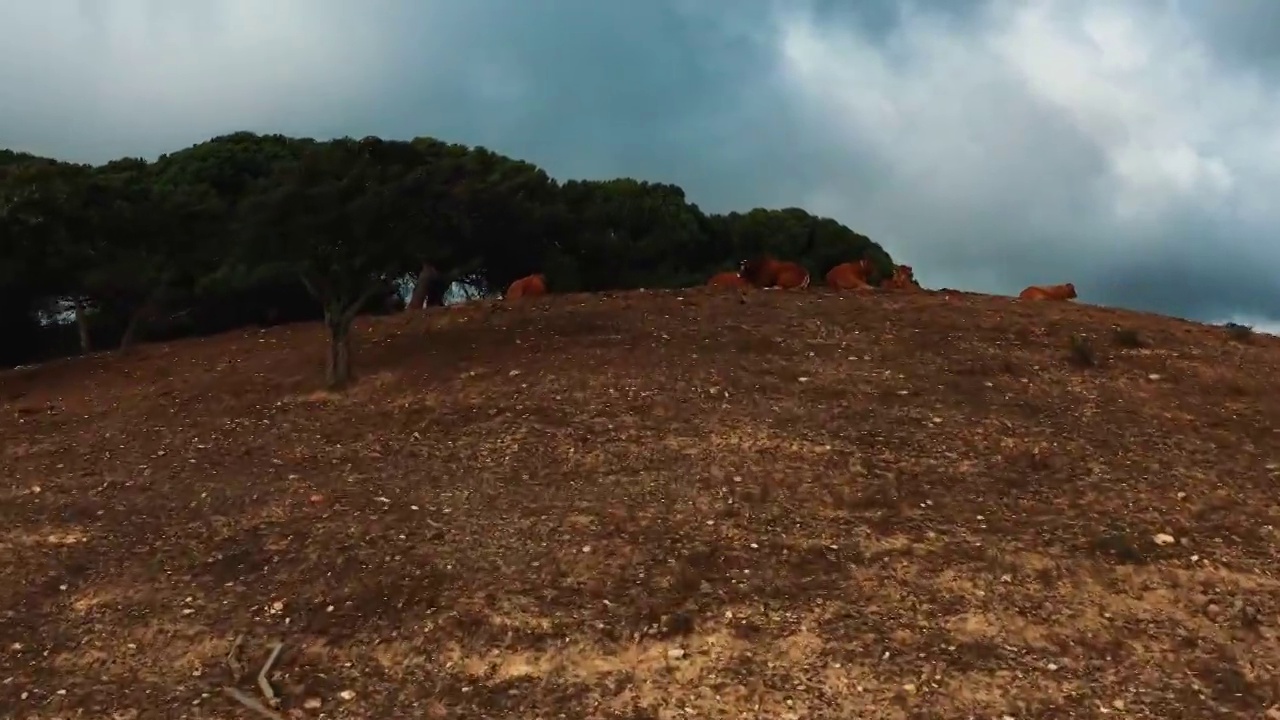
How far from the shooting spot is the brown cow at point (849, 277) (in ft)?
60.5

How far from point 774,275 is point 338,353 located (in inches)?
321

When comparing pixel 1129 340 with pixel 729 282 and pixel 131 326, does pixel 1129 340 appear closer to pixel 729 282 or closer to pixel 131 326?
pixel 729 282

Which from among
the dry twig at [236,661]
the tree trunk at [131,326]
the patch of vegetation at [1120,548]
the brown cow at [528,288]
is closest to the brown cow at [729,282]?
the brown cow at [528,288]

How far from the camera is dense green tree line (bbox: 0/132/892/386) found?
14.4 m

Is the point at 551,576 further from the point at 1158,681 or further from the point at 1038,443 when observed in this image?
the point at 1038,443

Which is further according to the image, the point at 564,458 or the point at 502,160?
the point at 502,160

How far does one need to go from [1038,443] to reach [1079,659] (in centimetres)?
397

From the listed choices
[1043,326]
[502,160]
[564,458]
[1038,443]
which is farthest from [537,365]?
[502,160]

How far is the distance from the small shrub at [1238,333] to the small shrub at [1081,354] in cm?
282

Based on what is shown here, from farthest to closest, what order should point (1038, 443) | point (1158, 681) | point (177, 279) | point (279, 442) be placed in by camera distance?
point (177, 279) < point (279, 442) < point (1038, 443) < point (1158, 681)

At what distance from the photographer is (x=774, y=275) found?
18703 millimetres

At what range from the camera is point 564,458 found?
34.7 feet

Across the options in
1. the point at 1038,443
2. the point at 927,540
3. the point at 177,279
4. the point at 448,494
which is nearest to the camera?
the point at 927,540

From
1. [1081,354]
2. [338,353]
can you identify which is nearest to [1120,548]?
[1081,354]
